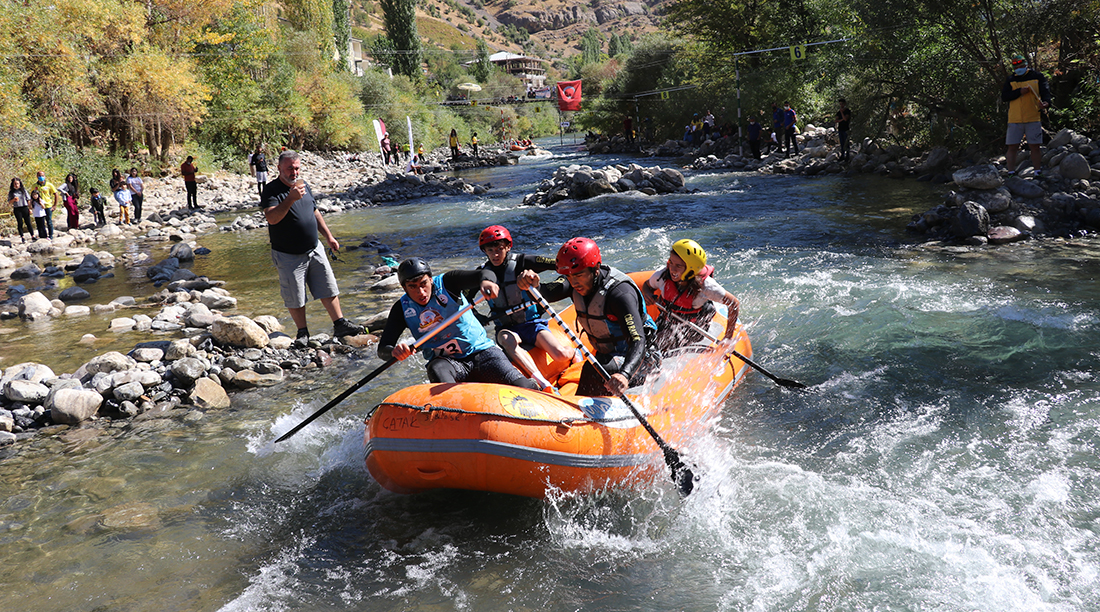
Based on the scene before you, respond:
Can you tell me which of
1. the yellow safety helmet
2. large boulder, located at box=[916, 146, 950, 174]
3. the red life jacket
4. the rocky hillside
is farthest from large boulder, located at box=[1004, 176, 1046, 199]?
the rocky hillside

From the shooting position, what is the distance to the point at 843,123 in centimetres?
1745

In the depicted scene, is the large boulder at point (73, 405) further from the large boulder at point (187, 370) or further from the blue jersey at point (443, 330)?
the blue jersey at point (443, 330)

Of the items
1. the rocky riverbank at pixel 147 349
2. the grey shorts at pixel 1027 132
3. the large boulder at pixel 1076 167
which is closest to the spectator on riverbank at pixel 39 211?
the rocky riverbank at pixel 147 349

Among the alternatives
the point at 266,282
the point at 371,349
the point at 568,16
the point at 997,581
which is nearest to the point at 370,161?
the point at 266,282

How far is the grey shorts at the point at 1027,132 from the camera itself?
1061 cm

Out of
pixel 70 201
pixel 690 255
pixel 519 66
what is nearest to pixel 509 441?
pixel 690 255

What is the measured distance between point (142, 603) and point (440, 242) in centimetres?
1065

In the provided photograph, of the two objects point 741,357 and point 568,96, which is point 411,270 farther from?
point 568,96

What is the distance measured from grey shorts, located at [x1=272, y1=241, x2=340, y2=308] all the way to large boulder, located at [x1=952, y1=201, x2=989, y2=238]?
26.4ft

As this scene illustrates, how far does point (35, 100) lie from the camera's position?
1894 cm

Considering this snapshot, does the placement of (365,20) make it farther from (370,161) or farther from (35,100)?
(35,100)

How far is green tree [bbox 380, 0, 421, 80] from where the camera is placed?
186ft

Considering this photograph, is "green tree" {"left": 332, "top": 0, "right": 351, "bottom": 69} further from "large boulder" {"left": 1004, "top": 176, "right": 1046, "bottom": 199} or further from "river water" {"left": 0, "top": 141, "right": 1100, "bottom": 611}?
"river water" {"left": 0, "top": 141, "right": 1100, "bottom": 611}

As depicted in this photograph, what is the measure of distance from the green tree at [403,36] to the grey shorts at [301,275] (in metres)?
54.8
